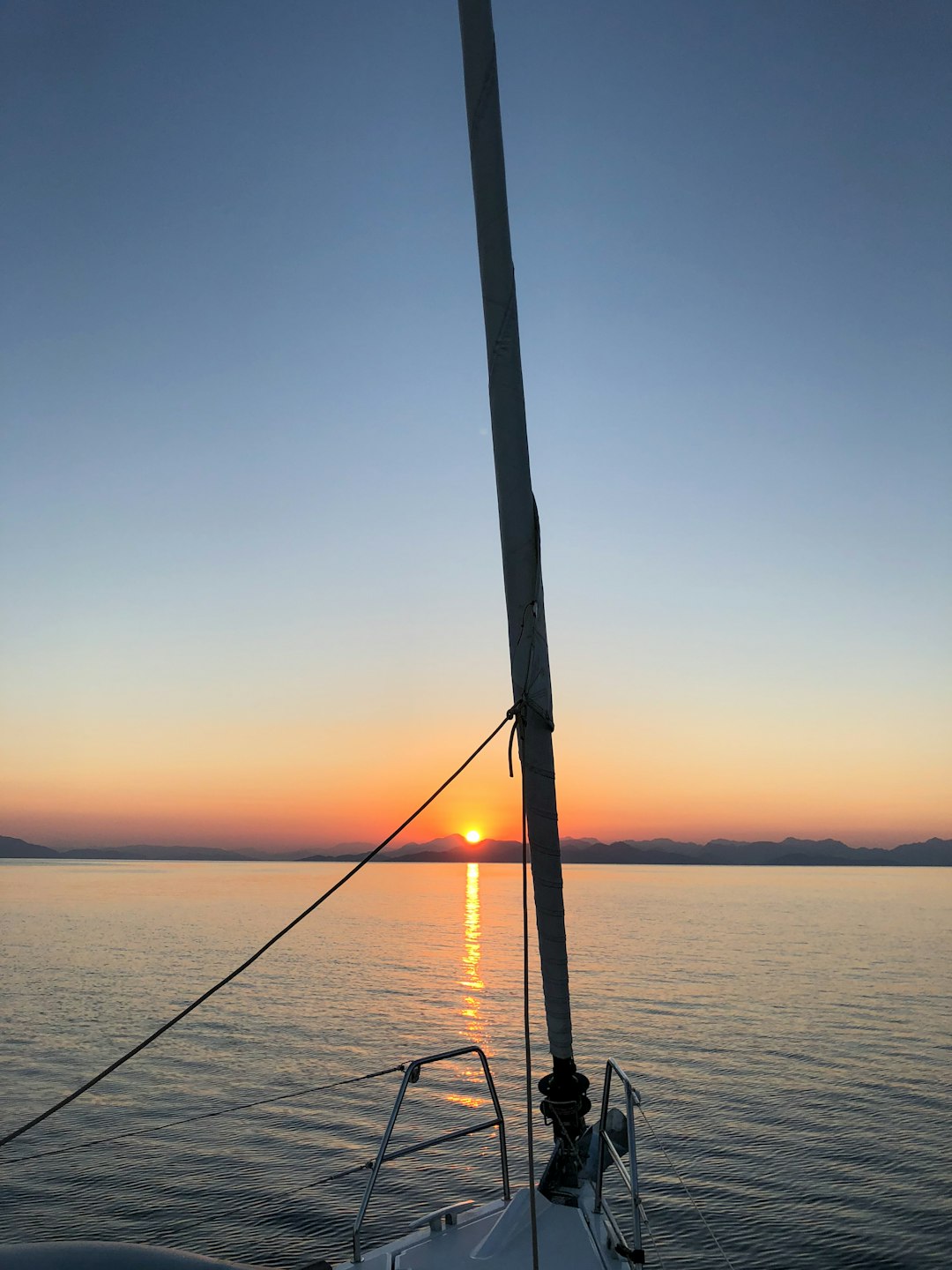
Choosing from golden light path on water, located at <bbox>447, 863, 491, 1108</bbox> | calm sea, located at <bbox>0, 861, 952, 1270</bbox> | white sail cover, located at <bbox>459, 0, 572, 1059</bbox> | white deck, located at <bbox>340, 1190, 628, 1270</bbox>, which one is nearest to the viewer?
white sail cover, located at <bbox>459, 0, 572, 1059</bbox>

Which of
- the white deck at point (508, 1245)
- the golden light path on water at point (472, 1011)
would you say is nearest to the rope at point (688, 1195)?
the golden light path on water at point (472, 1011)

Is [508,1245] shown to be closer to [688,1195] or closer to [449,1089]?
[688,1195]

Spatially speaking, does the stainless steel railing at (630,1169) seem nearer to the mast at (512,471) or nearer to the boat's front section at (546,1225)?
the boat's front section at (546,1225)

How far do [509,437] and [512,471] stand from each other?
248mm

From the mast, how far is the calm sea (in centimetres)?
869

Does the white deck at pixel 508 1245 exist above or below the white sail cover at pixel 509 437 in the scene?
below

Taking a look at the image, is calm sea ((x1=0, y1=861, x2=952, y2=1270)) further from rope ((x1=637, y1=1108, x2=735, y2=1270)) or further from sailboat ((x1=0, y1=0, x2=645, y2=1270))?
sailboat ((x1=0, y1=0, x2=645, y2=1270))

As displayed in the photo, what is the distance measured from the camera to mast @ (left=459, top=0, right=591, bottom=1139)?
6.34m

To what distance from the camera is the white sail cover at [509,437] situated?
20.8 ft

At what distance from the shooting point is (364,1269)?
21.4 feet

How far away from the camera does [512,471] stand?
6559mm

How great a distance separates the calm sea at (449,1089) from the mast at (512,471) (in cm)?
869

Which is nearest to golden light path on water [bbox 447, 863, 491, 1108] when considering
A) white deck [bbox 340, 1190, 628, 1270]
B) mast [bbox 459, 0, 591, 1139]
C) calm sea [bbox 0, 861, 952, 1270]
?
calm sea [bbox 0, 861, 952, 1270]

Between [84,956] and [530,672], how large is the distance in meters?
51.0
